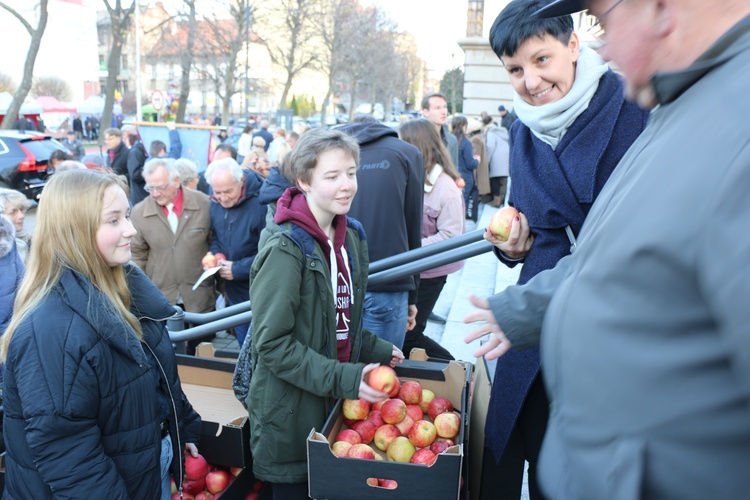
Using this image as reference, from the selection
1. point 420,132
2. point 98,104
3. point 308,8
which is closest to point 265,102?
point 98,104

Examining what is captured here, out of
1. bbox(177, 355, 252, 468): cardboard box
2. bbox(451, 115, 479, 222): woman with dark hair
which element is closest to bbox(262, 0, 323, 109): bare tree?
bbox(451, 115, 479, 222): woman with dark hair

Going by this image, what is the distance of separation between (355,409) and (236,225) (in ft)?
8.94

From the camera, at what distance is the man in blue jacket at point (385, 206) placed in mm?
3664

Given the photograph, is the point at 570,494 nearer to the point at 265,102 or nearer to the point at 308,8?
the point at 308,8

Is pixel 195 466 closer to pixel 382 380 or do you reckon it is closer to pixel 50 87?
pixel 382 380

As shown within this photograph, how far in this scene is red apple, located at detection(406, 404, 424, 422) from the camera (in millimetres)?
2625

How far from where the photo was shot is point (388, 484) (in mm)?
2217

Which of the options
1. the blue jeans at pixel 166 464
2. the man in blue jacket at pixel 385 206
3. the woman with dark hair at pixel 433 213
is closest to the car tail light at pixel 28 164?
the woman with dark hair at pixel 433 213

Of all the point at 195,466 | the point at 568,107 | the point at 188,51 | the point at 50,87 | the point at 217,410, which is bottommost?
the point at 195,466

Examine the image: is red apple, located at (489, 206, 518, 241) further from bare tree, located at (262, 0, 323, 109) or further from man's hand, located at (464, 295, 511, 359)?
bare tree, located at (262, 0, 323, 109)

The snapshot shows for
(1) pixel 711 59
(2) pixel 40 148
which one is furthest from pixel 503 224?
(2) pixel 40 148

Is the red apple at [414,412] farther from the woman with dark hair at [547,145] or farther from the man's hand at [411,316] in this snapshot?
the man's hand at [411,316]

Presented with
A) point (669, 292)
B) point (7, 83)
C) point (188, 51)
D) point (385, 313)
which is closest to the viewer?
point (669, 292)

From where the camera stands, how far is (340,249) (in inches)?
101
